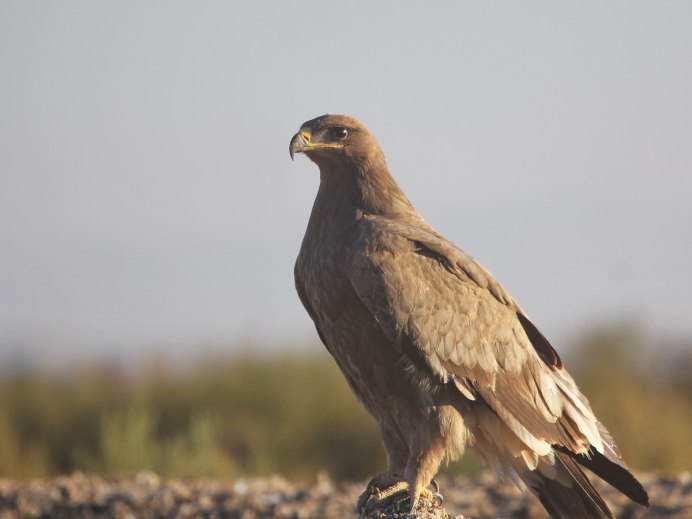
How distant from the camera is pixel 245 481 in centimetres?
924

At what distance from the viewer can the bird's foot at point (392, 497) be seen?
5.69 meters

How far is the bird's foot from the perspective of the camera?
5.69 meters

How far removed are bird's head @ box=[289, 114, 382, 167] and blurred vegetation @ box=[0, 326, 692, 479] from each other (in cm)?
523

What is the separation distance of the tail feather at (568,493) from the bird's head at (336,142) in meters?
2.02

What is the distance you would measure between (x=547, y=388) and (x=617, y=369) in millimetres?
11329

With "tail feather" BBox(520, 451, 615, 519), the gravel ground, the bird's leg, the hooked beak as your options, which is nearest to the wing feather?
"tail feather" BBox(520, 451, 615, 519)

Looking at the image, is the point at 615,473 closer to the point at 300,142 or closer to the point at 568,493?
the point at 568,493

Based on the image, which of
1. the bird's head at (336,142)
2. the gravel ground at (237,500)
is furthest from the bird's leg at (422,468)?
the gravel ground at (237,500)

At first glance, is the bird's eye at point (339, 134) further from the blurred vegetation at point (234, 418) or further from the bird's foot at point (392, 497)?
the blurred vegetation at point (234, 418)

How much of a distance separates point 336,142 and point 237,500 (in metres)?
3.20

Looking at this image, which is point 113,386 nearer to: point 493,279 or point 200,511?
point 200,511

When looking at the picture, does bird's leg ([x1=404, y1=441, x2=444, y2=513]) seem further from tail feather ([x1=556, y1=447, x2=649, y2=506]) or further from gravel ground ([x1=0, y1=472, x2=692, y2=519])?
gravel ground ([x1=0, y1=472, x2=692, y2=519])

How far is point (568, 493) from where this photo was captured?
6.01 m

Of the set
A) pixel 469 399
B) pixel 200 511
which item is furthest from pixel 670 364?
pixel 469 399
